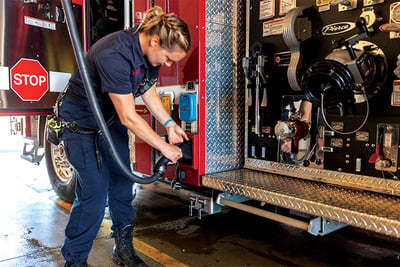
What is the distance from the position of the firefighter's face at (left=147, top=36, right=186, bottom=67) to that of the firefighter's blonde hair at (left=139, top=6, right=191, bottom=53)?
3 centimetres

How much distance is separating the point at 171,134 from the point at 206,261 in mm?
1142

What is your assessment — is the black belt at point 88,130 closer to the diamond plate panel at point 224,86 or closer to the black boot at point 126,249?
the black boot at point 126,249

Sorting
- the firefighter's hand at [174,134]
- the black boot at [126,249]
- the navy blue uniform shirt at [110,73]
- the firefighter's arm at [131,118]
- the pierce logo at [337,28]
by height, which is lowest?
the black boot at [126,249]

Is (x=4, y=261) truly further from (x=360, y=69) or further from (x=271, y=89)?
(x=360, y=69)

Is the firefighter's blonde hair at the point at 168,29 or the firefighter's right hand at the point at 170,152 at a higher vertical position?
the firefighter's blonde hair at the point at 168,29

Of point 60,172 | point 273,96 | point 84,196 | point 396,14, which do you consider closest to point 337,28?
point 396,14

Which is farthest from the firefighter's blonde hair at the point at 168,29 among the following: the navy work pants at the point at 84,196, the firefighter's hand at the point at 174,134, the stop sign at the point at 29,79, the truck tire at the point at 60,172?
the truck tire at the point at 60,172

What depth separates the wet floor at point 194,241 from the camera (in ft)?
10.0

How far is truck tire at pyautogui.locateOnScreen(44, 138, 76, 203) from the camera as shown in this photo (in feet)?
15.7

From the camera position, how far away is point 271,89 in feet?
11.7

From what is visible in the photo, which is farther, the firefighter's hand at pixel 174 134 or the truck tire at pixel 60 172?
the truck tire at pixel 60 172

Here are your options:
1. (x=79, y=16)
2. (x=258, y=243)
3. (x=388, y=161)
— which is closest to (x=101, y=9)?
(x=79, y=16)

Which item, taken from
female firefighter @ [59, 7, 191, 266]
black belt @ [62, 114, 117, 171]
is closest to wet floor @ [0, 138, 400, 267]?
female firefighter @ [59, 7, 191, 266]

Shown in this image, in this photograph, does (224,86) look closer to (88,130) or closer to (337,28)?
(337,28)
